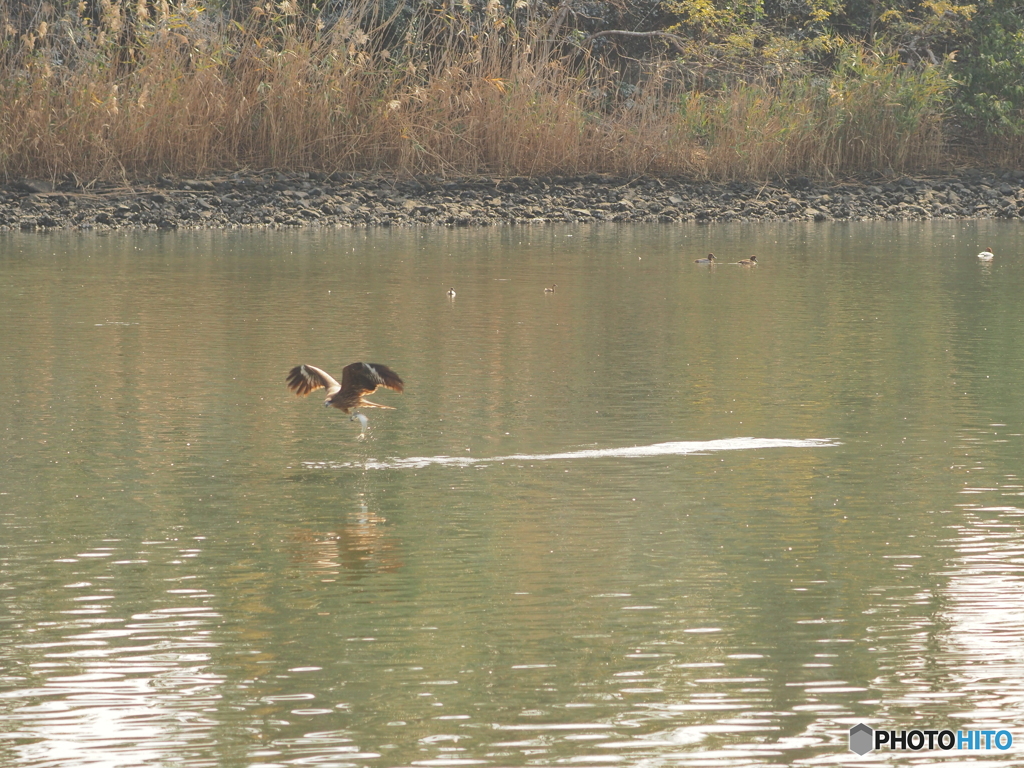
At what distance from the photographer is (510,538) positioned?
21.7 feet

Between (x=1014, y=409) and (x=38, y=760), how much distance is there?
6.37 meters

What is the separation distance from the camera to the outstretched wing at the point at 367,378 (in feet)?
26.1

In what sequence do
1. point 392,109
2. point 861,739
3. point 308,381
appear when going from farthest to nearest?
point 392,109
point 308,381
point 861,739

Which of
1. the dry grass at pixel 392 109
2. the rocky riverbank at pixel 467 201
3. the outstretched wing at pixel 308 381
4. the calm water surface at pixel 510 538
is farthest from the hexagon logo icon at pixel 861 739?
the dry grass at pixel 392 109

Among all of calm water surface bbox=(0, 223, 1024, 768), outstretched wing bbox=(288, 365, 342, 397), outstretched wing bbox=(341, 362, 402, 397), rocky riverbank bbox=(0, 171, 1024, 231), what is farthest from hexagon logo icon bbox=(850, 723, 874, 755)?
rocky riverbank bbox=(0, 171, 1024, 231)

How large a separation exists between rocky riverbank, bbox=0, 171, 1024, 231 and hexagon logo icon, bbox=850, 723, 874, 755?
743 inches

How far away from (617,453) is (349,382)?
126 centimetres

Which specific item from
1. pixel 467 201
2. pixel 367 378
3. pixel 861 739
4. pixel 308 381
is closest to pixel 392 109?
pixel 467 201

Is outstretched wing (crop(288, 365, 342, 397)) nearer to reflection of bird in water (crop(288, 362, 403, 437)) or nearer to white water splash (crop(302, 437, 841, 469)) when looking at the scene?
reflection of bird in water (crop(288, 362, 403, 437))

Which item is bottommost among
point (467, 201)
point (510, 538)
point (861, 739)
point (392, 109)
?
point (861, 739)

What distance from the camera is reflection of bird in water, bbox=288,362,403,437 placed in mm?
8008

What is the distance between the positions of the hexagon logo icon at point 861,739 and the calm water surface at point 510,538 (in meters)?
0.03

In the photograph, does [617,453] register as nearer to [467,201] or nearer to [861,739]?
[861,739]

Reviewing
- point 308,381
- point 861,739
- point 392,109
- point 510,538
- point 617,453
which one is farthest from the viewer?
point 392,109
